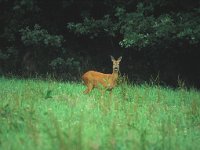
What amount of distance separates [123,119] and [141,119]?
349mm

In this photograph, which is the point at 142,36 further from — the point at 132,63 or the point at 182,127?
the point at 182,127

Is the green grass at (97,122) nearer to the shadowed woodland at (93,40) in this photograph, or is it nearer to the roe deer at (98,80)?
the roe deer at (98,80)

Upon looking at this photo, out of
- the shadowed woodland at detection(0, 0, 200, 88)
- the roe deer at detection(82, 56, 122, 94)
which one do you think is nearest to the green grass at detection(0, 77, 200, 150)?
the roe deer at detection(82, 56, 122, 94)

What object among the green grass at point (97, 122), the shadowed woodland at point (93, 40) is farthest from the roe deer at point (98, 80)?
the shadowed woodland at point (93, 40)

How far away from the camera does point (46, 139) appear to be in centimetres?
616

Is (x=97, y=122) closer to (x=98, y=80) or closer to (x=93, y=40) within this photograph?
(x=98, y=80)

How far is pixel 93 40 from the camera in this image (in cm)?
2300

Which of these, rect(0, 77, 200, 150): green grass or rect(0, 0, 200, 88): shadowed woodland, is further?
rect(0, 0, 200, 88): shadowed woodland

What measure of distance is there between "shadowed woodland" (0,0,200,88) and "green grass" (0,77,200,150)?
249 inches

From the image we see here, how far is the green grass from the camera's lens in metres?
6.09

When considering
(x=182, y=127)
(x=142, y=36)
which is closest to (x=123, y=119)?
(x=182, y=127)

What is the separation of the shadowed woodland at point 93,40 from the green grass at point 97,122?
6318 millimetres

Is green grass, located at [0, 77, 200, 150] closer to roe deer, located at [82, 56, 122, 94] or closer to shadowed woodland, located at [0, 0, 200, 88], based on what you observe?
roe deer, located at [82, 56, 122, 94]

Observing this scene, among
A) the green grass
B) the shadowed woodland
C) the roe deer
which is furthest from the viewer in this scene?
the shadowed woodland
